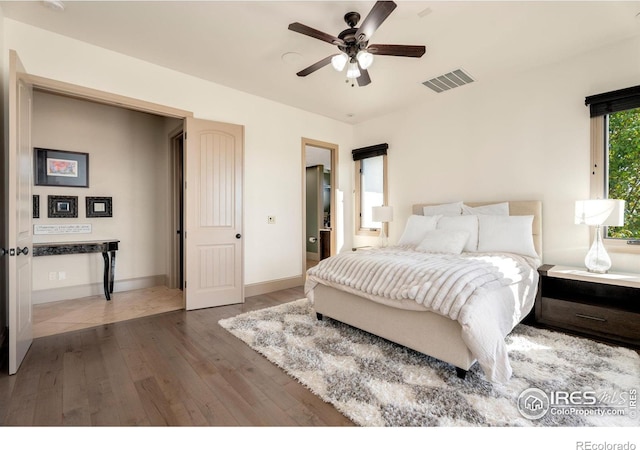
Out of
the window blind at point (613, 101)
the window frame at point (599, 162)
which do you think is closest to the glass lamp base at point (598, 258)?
the window frame at point (599, 162)

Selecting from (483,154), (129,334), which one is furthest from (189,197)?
(483,154)

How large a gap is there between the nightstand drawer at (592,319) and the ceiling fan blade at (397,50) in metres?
2.61

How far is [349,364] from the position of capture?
2.12m

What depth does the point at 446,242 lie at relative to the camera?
3178 mm

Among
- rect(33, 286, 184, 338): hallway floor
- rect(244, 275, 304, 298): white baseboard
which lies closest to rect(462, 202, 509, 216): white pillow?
Result: rect(244, 275, 304, 298): white baseboard

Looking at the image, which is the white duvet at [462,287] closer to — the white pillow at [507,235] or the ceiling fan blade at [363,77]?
the white pillow at [507,235]

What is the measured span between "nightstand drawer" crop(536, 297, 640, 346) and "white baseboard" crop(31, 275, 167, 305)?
519 cm

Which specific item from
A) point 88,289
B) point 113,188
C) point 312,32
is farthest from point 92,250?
point 312,32

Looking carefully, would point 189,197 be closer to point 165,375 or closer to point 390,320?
point 165,375

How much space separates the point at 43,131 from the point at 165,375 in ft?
12.6

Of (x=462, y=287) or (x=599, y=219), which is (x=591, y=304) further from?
(x=462, y=287)

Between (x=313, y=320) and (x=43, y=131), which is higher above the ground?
(x=43, y=131)

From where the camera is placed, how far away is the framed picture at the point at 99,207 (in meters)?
4.05

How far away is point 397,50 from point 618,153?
8.37 ft
